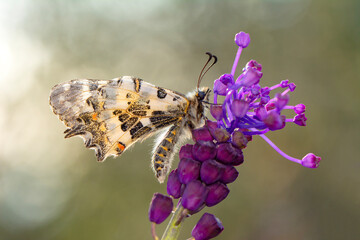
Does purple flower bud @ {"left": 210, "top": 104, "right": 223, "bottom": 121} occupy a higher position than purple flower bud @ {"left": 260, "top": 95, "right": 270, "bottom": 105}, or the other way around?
purple flower bud @ {"left": 210, "top": 104, "right": 223, "bottom": 121}

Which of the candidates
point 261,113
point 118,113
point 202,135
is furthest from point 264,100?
point 118,113

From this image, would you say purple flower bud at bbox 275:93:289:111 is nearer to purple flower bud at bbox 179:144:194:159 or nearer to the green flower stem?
purple flower bud at bbox 179:144:194:159

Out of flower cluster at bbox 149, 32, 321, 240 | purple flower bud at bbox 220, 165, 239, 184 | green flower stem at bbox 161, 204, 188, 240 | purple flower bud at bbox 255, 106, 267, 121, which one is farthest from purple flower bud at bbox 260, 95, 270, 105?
green flower stem at bbox 161, 204, 188, 240

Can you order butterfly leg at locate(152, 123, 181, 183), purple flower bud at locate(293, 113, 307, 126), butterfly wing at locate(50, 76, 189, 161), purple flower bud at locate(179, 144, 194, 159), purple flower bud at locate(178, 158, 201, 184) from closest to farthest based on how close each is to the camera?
purple flower bud at locate(178, 158, 201, 184) → purple flower bud at locate(179, 144, 194, 159) → purple flower bud at locate(293, 113, 307, 126) → butterfly leg at locate(152, 123, 181, 183) → butterfly wing at locate(50, 76, 189, 161)

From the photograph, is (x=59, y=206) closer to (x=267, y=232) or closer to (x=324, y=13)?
(x=267, y=232)

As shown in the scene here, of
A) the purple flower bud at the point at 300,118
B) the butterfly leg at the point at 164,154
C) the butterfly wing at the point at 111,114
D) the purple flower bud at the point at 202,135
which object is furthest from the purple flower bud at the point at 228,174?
the butterfly wing at the point at 111,114

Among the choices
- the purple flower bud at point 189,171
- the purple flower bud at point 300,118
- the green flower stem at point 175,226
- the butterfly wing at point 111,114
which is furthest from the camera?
the butterfly wing at point 111,114

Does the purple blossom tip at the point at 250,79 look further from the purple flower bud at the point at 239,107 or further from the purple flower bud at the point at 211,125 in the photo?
the purple flower bud at the point at 211,125

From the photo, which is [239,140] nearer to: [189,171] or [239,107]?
[239,107]
